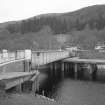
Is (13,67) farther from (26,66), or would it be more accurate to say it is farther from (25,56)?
(25,56)

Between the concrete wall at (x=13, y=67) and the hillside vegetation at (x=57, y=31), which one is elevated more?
the hillside vegetation at (x=57, y=31)

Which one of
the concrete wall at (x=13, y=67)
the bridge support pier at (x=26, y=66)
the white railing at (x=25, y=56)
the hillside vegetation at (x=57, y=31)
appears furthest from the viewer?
the hillside vegetation at (x=57, y=31)

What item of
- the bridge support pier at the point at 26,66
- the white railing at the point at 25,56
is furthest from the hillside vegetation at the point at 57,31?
the bridge support pier at the point at 26,66

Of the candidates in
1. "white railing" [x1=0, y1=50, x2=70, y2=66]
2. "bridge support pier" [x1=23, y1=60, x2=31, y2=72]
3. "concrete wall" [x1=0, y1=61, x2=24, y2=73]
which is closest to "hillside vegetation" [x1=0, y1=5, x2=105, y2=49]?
"white railing" [x1=0, y1=50, x2=70, y2=66]

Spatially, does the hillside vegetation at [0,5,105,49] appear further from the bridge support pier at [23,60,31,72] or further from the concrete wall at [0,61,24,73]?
the concrete wall at [0,61,24,73]

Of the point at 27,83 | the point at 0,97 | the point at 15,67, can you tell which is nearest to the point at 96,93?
the point at 27,83

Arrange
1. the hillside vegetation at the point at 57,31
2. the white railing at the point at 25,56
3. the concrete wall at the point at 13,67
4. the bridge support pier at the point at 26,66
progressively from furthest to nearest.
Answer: the hillside vegetation at the point at 57,31, the bridge support pier at the point at 26,66, the white railing at the point at 25,56, the concrete wall at the point at 13,67

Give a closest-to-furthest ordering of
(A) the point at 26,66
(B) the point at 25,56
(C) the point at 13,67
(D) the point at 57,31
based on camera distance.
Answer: (C) the point at 13,67 → (A) the point at 26,66 → (B) the point at 25,56 → (D) the point at 57,31

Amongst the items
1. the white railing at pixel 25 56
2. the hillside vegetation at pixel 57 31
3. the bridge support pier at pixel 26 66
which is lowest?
the bridge support pier at pixel 26 66

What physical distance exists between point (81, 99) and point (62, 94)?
263 cm

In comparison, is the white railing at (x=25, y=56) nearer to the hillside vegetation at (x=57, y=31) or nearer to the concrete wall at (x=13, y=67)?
the concrete wall at (x=13, y=67)

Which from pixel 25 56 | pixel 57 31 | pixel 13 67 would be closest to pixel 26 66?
pixel 25 56

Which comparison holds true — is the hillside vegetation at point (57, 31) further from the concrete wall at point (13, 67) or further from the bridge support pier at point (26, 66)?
the concrete wall at point (13, 67)

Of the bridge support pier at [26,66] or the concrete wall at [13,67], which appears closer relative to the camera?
the concrete wall at [13,67]
